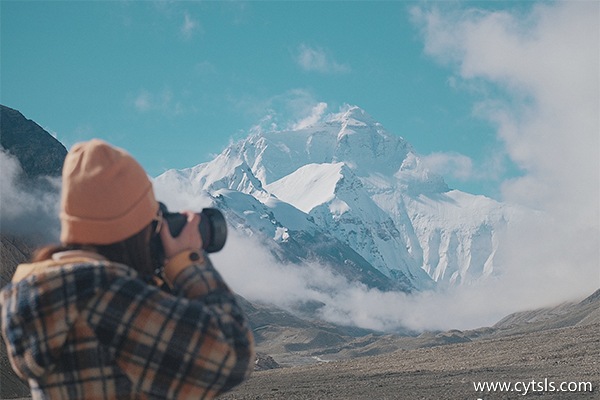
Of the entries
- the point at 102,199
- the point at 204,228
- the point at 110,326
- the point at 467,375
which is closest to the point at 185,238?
the point at 204,228

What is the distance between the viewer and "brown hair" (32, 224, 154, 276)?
292 centimetres

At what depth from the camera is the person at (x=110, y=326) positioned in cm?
264

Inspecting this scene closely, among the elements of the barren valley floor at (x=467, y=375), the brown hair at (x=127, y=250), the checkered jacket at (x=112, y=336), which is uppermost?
the brown hair at (x=127, y=250)

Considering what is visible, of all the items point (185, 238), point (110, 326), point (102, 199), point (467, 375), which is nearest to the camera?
point (110, 326)

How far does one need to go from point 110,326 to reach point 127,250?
39cm

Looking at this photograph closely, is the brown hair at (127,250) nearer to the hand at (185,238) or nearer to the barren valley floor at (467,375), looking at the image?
the hand at (185,238)

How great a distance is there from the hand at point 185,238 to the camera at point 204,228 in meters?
0.02

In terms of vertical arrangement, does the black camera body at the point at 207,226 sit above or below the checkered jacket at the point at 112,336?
above

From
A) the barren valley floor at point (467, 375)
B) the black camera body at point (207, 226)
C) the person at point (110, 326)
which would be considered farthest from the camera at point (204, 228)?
the barren valley floor at point (467, 375)

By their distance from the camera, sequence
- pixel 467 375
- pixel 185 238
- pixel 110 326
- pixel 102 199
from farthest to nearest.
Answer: pixel 467 375 → pixel 185 238 → pixel 102 199 → pixel 110 326

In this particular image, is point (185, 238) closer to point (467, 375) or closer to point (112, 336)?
point (112, 336)

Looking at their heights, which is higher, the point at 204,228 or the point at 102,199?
the point at 102,199

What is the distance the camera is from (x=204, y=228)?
121 inches

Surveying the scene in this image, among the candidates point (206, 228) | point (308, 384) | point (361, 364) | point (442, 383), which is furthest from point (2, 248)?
point (206, 228)
